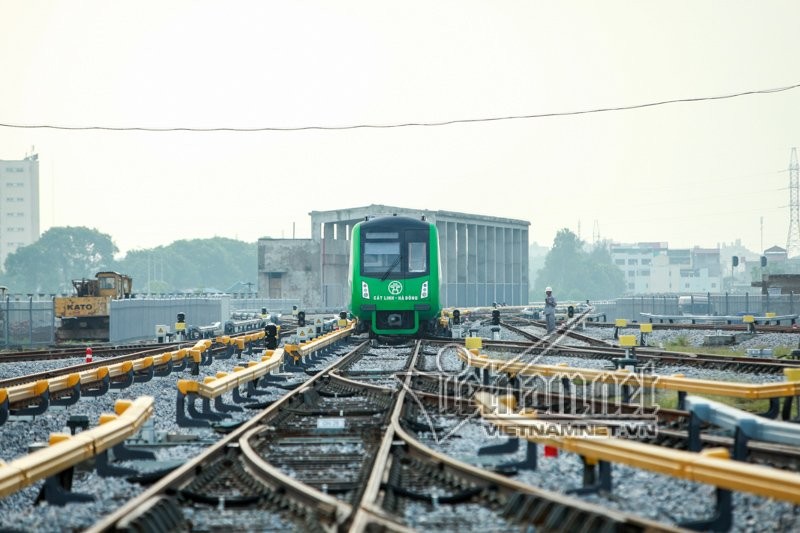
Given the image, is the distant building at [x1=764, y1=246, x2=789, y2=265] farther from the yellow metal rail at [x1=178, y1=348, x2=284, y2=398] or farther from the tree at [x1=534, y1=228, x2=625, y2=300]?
the yellow metal rail at [x1=178, y1=348, x2=284, y2=398]

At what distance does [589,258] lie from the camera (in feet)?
449

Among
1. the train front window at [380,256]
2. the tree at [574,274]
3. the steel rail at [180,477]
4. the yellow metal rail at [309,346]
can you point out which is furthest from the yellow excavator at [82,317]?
the tree at [574,274]

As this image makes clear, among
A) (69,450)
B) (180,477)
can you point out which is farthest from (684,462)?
(69,450)

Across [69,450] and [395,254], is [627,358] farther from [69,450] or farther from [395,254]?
[395,254]

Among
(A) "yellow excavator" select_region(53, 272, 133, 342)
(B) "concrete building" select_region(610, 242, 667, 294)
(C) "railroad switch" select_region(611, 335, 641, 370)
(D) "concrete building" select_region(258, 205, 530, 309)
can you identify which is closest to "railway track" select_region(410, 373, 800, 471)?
(C) "railroad switch" select_region(611, 335, 641, 370)

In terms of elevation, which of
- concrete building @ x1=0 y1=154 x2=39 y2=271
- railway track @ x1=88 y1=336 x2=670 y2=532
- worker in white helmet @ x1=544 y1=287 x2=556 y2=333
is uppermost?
concrete building @ x1=0 y1=154 x2=39 y2=271

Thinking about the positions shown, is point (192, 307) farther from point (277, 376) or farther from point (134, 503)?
point (134, 503)

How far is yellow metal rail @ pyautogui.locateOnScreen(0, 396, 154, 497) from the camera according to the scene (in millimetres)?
4824

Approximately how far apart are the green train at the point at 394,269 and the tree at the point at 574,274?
109 m

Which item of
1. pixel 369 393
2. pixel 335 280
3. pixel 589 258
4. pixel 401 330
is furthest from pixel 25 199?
pixel 369 393

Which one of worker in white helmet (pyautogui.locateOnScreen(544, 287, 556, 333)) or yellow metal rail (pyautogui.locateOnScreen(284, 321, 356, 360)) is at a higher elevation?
worker in white helmet (pyautogui.locateOnScreen(544, 287, 556, 333))

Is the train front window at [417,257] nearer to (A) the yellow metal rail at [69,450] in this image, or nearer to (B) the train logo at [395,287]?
(B) the train logo at [395,287]

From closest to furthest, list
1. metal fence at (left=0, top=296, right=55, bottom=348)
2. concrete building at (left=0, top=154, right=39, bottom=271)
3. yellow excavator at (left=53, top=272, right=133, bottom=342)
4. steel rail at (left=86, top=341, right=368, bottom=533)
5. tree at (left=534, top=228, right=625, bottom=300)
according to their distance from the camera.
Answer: steel rail at (left=86, top=341, right=368, bottom=533), metal fence at (left=0, top=296, right=55, bottom=348), yellow excavator at (left=53, top=272, right=133, bottom=342), tree at (left=534, top=228, right=625, bottom=300), concrete building at (left=0, top=154, right=39, bottom=271)

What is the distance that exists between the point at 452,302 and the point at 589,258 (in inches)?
2935
